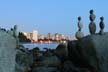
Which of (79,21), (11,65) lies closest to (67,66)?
(79,21)

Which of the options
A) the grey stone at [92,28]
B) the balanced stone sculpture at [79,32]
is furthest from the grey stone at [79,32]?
the grey stone at [92,28]

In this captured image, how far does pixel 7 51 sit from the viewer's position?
8188 mm

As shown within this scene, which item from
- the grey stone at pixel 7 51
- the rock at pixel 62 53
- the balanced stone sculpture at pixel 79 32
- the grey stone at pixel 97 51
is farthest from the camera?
the rock at pixel 62 53

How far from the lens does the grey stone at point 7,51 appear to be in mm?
8070

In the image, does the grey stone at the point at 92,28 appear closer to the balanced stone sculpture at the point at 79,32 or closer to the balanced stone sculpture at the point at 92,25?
the balanced stone sculpture at the point at 92,25

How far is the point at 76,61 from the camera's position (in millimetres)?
19766

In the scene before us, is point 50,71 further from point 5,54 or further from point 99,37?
point 5,54

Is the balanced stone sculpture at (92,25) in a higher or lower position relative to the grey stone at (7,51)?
higher

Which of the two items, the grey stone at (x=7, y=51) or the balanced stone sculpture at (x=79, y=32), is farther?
the balanced stone sculpture at (x=79, y=32)

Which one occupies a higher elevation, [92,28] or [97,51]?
[92,28]

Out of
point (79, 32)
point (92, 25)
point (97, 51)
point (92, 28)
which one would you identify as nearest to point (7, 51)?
point (97, 51)

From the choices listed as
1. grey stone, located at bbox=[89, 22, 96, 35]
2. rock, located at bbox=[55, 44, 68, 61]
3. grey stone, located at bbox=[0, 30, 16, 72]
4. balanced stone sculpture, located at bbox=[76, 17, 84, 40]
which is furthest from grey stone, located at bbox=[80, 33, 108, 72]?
grey stone, located at bbox=[0, 30, 16, 72]

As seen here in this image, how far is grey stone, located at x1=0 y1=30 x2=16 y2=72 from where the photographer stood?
8.07m

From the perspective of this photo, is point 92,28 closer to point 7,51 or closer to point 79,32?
point 79,32
